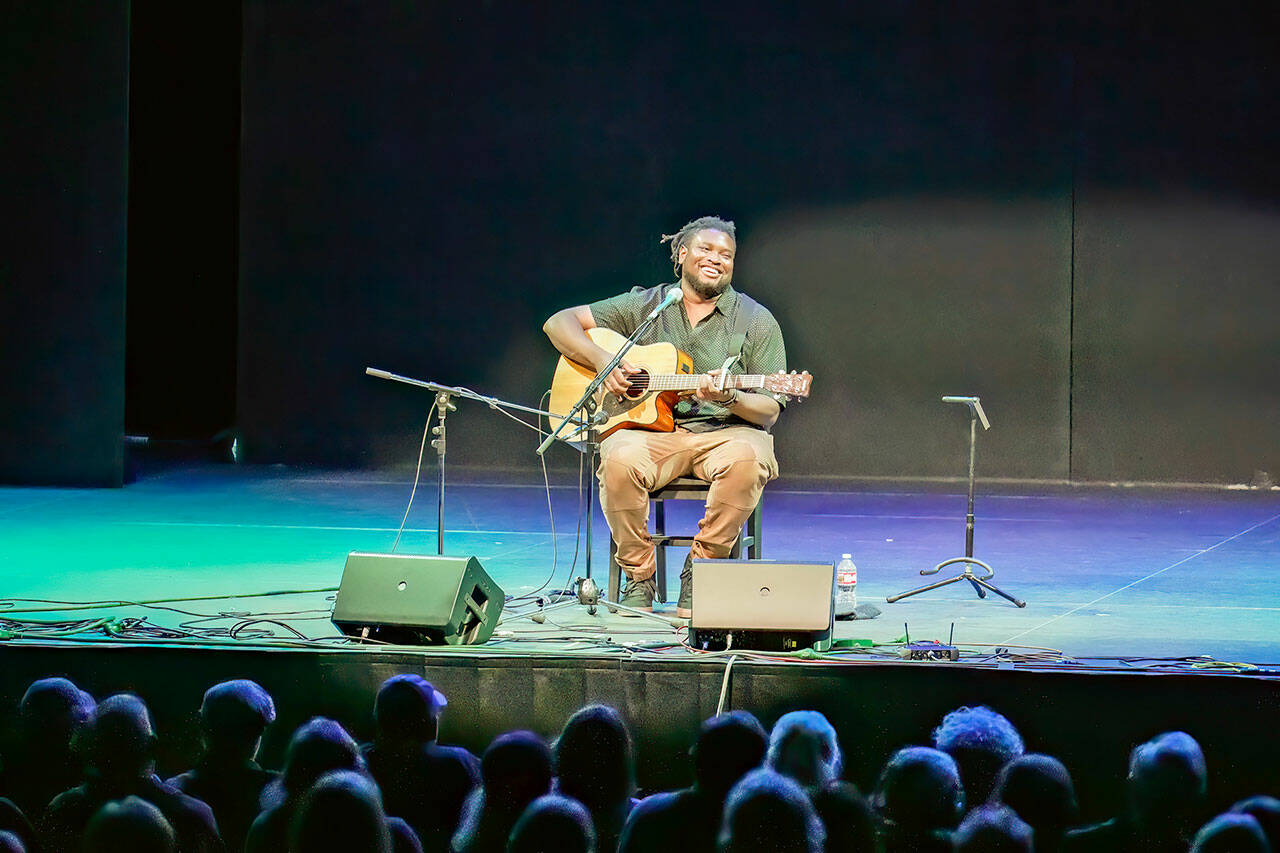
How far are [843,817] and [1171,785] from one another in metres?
0.73

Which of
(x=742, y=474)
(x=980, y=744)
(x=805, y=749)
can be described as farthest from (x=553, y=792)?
(x=742, y=474)

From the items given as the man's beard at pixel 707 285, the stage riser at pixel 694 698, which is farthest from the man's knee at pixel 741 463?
the stage riser at pixel 694 698

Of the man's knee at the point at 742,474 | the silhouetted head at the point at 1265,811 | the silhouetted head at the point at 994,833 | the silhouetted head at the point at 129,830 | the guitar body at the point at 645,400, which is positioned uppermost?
the guitar body at the point at 645,400

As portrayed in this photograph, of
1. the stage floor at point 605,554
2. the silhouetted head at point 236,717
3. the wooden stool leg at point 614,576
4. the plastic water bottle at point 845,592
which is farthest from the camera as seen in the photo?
the wooden stool leg at point 614,576

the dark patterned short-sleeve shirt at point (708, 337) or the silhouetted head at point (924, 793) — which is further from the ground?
the dark patterned short-sleeve shirt at point (708, 337)

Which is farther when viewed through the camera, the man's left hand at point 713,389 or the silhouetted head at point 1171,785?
the man's left hand at point 713,389

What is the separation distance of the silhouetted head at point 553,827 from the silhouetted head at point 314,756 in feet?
1.36

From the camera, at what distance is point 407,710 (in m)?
3.54

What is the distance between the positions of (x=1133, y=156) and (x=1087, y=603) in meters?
4.35

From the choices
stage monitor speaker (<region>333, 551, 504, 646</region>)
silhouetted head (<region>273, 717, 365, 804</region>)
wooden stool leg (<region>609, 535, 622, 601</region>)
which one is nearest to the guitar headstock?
wooden stool leg (<region>609, 535, 622, 601</region>)

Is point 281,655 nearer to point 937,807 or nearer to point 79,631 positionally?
point 79,631

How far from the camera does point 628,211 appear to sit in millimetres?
8797

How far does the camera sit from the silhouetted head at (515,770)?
11.5 ft

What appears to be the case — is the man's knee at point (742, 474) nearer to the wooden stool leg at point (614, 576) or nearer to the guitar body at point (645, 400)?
the guitar body at point (645, 400)
